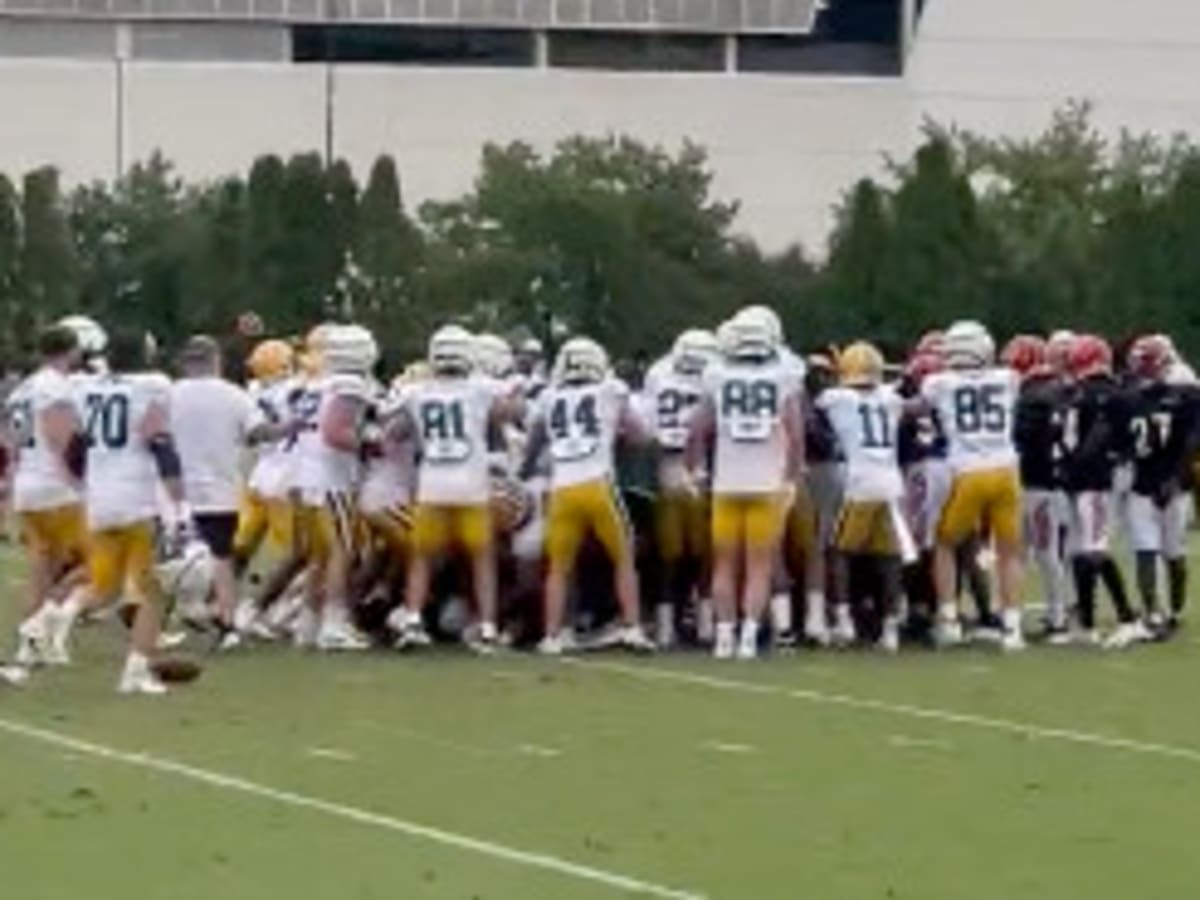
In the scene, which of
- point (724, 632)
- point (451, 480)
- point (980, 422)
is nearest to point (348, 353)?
point (451, 480)

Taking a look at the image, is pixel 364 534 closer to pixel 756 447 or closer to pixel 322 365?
pixel 322 365

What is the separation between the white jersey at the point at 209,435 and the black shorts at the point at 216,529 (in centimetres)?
5

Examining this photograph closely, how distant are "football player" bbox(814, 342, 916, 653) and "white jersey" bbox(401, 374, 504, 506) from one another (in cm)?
197

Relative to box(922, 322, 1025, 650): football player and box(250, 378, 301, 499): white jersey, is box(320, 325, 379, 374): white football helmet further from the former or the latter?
box(922, 322, 1025, 650): football player

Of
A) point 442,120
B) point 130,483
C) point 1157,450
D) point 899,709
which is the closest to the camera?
point 899,709

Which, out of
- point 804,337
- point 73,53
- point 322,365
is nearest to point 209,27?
point 73,53

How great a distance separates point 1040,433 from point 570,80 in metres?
74.0

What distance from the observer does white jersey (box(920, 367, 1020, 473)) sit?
76.6 feet

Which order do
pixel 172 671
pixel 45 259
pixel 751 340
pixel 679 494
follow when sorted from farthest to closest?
pixel 45 259
pixel 679 494
pixel 751 340
pixel 172 671

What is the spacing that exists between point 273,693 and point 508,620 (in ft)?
11.7

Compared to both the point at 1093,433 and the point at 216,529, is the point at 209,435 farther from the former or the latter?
the point at 1093,433

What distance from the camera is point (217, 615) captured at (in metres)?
23.8

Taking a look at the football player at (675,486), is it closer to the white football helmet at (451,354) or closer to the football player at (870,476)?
the football player at (870,476)

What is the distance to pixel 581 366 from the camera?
23.7 meters
